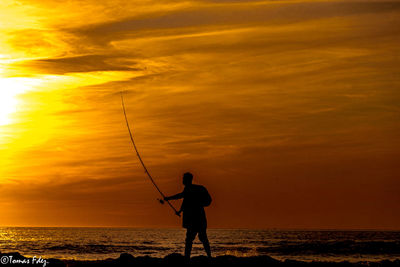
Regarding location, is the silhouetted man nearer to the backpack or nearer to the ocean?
the backpack

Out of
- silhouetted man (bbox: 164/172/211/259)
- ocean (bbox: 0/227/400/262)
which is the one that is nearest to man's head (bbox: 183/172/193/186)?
silhouetted man (bbox: 164/172/211/259)

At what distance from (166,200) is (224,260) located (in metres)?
2.18

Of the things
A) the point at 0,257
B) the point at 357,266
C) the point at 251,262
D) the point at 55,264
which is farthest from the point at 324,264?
the point at 0,257

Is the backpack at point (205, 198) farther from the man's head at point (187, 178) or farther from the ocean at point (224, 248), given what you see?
the ocean at point (224, 248)

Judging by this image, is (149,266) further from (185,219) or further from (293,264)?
(293,264)

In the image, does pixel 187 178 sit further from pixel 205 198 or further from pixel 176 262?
pixel 176 262

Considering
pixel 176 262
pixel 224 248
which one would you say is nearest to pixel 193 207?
pixel 176 262

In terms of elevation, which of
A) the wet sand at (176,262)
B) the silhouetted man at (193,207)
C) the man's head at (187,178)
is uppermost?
the man's head at (187,178)

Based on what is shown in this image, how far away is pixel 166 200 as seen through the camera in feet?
54.7

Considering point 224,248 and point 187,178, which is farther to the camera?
point 224,248

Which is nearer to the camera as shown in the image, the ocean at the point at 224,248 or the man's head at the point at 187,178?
the man's head at the point at 187,178

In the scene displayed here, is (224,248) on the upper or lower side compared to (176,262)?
upper

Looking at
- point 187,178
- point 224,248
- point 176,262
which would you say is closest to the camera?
point 187,178

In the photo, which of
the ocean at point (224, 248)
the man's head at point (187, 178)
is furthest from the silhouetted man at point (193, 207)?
the ocean at point (224, 248)
